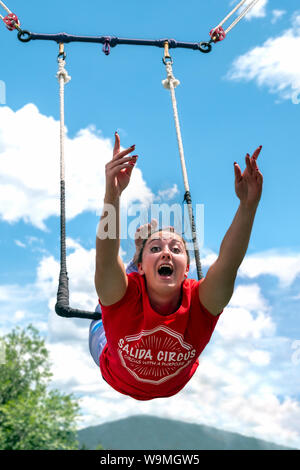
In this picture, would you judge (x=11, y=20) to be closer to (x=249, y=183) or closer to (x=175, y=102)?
(x=175, y=102)

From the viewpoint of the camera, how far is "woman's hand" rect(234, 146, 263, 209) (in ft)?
6.75

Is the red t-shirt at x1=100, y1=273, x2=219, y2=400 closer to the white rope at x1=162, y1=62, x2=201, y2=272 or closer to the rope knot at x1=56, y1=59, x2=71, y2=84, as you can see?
the white rope at x1=162, y1=62, x2=201, y2=272

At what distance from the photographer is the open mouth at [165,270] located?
2.45m

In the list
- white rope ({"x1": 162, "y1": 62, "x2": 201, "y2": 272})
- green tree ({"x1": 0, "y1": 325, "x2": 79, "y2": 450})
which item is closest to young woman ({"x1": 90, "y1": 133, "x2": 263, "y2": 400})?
white rope ({"x1": 162, "y1": 62, "x2": 201, "y2": 272})

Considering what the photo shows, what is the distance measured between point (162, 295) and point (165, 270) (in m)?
0.13

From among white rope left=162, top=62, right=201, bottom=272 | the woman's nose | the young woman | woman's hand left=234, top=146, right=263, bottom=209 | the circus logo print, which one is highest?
white rope left=162, top=62, right=201, bottom=272

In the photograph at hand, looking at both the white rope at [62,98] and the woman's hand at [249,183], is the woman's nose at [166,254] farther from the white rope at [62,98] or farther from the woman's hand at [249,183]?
the white rope at [62,98]

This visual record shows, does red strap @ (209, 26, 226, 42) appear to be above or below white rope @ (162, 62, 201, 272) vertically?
above

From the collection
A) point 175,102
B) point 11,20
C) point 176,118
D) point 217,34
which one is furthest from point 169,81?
point 11,20

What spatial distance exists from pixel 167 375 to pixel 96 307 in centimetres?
127

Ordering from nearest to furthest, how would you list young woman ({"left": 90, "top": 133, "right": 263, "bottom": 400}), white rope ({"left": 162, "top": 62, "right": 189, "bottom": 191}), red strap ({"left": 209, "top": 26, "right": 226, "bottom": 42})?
young woman ({"left": 90, "top": 133, "right": 263, "bottom": 400}), white rope ({"left": 162, "top": 62, "right": 189, "bottom": 191}), red strap ({"left": 209, "top": 26, "right": 226, "bottom": 42})

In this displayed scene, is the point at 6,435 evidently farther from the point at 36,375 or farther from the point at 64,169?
the point at 64,169

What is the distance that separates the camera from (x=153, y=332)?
245 centimetres

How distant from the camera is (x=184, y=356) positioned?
101 inches
